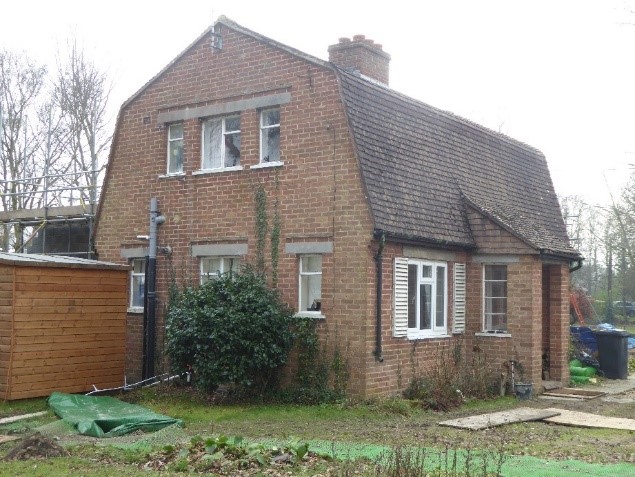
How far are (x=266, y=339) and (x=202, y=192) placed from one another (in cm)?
443

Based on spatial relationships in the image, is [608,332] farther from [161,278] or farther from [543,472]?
[543,472]

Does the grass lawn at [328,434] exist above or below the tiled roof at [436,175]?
below

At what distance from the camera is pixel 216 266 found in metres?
18.6

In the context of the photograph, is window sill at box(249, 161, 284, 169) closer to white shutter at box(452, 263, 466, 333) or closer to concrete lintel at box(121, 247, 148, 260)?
concrete lintel at box(121, 247, 148, 260)

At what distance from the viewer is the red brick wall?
633 inches

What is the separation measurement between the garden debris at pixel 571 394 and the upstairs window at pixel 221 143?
8.77 meters

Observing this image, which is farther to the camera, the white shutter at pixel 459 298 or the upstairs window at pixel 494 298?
the upstairs window at pixel 494 298

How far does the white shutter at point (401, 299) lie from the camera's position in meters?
16.5

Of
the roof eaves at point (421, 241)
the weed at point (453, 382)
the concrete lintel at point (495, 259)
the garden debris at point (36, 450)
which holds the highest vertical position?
the roof eaves at point (421, 241)

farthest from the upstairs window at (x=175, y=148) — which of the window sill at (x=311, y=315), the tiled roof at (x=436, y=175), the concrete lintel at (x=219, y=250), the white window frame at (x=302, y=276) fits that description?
the window sill at (x=311, y=315)

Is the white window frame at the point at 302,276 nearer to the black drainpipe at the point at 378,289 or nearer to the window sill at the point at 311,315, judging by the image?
the window sill at the point at 311,315

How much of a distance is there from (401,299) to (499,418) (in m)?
3.43

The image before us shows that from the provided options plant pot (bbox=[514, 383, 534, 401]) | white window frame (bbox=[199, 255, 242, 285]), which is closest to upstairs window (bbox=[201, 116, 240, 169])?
white window frame (bbox=[199, 255, 242, 285])

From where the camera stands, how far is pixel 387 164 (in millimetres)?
17047
